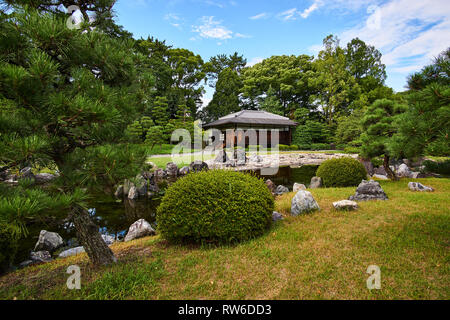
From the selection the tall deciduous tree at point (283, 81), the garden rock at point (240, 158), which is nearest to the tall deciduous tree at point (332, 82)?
the tall deciduous tree at point (283, 81)

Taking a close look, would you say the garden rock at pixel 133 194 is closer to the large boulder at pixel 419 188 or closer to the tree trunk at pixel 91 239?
the tree trunk at pixel 91 239

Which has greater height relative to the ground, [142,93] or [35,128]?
[142,93]

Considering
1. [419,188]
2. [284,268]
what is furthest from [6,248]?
[419,188]

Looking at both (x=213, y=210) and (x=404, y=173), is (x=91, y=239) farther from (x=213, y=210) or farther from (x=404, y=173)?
(x=404, y=173)

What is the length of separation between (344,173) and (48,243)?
7754mm

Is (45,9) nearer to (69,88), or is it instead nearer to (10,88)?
(69,88)

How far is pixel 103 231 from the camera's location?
4980mm

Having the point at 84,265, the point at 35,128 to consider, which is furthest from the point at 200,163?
the point at 35,128

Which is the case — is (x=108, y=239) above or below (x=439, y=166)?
below

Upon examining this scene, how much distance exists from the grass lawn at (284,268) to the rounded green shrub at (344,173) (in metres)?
3.13

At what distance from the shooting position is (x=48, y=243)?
161 inches

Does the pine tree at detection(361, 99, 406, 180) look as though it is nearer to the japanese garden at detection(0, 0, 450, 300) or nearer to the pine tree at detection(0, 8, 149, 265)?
the japanese garden at detection(0, 0, 450, 300)

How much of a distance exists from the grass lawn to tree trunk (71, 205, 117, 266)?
129mm
